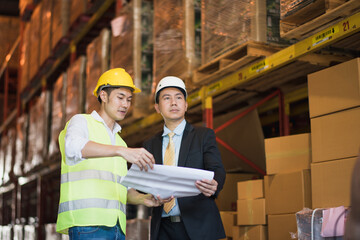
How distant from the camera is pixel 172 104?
3229 millimetres

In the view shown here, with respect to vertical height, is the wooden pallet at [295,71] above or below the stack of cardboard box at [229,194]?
above

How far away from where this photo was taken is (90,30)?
31.7 ft

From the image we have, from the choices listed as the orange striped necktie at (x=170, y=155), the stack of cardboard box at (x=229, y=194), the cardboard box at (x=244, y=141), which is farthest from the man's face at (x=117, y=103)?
the cardboard box at (x=244, y=141)

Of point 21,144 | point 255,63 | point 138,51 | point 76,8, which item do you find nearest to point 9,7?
point 21,144

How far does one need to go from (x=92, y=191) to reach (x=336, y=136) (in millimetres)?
1674

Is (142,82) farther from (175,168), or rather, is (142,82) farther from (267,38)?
(175,168)

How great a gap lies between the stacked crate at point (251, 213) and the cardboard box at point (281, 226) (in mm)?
132

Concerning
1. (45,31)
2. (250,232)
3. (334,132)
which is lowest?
(250,232)

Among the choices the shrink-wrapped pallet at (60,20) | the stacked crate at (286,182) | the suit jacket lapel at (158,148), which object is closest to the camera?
the suit jacket lapel at (158,148)

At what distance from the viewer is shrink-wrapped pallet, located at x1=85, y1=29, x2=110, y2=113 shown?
7.27 metres

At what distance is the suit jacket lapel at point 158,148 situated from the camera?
10.4 feet

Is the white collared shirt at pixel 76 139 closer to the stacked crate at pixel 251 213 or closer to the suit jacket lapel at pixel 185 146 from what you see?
the suit jacket lapel at pixel 185 146

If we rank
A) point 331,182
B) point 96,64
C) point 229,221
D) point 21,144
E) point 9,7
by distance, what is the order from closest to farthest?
point 331,182 < point 229,221 < point 96,64 < point 21,144 < point 9,7

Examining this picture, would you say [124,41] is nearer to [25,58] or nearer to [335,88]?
[335,88]
